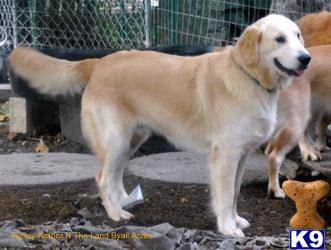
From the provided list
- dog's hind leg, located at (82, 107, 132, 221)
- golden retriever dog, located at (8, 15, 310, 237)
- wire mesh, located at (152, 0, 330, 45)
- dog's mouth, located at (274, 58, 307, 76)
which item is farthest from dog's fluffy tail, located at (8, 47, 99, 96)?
wire mesh, located at (152, 0, 330, 45)

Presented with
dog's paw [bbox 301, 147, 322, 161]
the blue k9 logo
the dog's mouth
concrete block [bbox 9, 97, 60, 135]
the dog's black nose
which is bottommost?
concrete block [bbox 9, 97, 60, 135]

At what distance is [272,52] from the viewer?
426 centimetres

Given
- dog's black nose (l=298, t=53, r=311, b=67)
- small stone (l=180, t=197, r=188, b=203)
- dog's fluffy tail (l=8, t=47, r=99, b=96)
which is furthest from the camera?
small stone (l=180, t=197, r=188, b=203)

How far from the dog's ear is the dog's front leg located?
53 centimetres

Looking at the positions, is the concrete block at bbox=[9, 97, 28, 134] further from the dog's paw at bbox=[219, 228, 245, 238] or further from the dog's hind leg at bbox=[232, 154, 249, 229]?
the dog's paw at bbox=[219, 228, 245, 238]

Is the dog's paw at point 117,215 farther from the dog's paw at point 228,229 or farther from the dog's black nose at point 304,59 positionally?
the dog's black nose at point 304,59

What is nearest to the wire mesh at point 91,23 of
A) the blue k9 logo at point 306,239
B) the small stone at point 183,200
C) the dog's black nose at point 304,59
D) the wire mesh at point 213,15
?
the wire mesh at point 213,15

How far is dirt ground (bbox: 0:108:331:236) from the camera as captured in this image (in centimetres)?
473

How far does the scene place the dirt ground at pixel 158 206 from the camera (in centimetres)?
473

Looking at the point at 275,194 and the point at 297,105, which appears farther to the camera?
the point at 297,105

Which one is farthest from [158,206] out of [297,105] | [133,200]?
[297,105]

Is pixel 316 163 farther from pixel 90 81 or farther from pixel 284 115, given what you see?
pixel 90 81

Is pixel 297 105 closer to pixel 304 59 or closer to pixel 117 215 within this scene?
pixel 304 59

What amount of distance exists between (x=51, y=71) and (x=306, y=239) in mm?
2055
